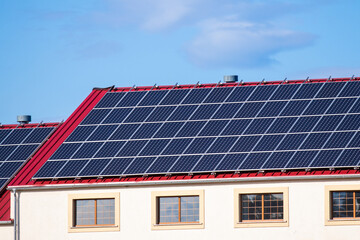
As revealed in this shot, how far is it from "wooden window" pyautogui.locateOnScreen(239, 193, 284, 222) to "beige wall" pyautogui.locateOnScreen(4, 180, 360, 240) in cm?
57

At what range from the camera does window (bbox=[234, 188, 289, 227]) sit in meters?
44.2

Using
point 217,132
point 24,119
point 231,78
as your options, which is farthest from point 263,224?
point 24,119

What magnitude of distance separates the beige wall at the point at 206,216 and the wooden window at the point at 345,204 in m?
0.56

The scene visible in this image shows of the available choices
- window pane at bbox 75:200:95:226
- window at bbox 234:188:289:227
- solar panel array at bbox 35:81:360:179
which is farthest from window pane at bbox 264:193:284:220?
window pane at bbox 75:200:95:226

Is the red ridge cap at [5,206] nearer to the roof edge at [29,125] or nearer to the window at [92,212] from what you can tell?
the window at [92,212]

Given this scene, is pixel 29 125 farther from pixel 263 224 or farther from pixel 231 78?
pixel 263 224

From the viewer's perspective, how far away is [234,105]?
50.2 meters

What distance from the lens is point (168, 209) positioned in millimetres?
46188

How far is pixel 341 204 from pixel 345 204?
0.21 meters

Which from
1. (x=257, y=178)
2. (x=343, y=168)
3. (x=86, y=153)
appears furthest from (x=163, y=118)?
(x=343, y=168)

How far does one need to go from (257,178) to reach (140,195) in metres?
6.69

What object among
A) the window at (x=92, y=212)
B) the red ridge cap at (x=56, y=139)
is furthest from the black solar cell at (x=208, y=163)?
the red ridge cap at (x=56, y=139)

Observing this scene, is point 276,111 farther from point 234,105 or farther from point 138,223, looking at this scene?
point 138,223

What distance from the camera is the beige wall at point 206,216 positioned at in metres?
43.5
